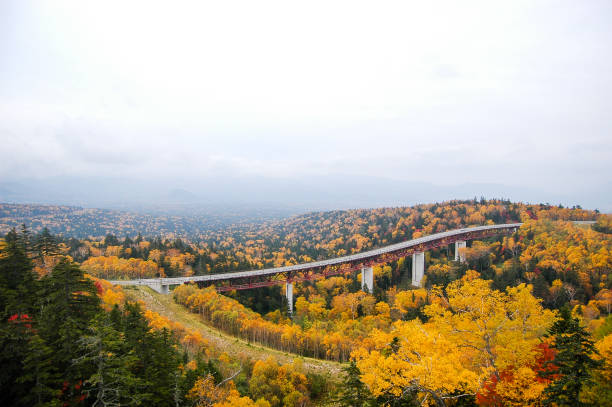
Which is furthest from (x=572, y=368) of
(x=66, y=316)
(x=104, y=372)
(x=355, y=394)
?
(x=66, y=316)

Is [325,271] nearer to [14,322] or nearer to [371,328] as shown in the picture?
[371,328]

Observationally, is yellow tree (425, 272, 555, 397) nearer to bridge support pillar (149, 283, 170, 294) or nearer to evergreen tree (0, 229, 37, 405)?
evergreen tree (0, 229, 37, 405)

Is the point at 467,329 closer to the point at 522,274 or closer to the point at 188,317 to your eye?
the point at 188,317

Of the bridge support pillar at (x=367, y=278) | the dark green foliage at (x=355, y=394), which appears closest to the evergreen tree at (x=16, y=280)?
the dark green foliage at (x=355, y=394)

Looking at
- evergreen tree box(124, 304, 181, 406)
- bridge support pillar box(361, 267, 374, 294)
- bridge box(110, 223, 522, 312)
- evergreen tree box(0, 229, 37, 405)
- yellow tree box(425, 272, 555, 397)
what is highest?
evergreen tree box(0, 229, 37, 405)

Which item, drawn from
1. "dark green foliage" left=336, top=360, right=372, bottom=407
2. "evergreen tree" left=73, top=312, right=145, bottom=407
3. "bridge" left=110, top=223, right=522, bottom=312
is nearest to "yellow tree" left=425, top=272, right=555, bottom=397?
"dark green foliage" left=336, top=360, right=372, bottom=407

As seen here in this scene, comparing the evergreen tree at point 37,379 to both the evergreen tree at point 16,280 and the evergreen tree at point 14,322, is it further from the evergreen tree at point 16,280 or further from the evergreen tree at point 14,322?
the evergreen tree at point 16,280
